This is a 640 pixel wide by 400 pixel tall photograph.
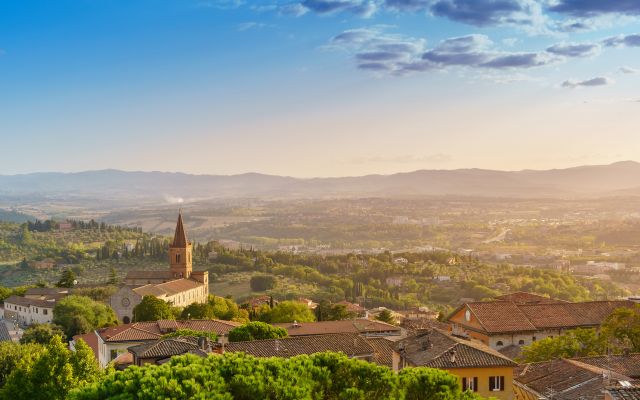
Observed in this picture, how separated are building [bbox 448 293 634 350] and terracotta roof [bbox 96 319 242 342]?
16341 mm

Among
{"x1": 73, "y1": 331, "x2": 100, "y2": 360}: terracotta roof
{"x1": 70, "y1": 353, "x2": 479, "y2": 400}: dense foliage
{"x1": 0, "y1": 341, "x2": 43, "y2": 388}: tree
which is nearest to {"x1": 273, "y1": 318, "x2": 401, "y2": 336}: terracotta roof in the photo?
{"x1": 73, "y1": 331, "x2": 100, "y2": 360}: terracotta roof

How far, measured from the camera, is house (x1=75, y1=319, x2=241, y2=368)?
4709 centimetres

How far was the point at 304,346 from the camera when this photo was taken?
3725cm

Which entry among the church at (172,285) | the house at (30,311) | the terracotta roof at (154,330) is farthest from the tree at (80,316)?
the terracotta roof at (154,330)

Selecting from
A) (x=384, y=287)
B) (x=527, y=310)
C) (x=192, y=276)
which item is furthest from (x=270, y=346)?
(x=384, y=287)

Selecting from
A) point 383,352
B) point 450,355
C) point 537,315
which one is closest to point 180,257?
point 383,352

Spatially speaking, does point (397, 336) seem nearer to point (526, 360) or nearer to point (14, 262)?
point (526, 360)

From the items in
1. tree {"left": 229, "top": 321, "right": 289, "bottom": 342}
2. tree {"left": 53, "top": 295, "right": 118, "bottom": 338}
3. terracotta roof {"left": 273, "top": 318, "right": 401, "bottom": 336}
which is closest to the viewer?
tree {"left": 229, "top": 321, "right": 289, "bottom": 342}

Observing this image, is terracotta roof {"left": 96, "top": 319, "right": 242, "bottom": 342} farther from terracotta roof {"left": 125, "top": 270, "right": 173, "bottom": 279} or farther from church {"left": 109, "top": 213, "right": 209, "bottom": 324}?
terracotta roof {"left": 125, "top": 270, "right": 173, "bottom": 279}

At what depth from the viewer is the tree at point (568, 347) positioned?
3775 cm

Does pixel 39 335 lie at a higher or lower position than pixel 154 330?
lower

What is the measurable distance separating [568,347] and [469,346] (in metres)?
10.9

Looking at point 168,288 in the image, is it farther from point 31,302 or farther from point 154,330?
point 154,330

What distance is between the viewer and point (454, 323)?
4741 centimetres
